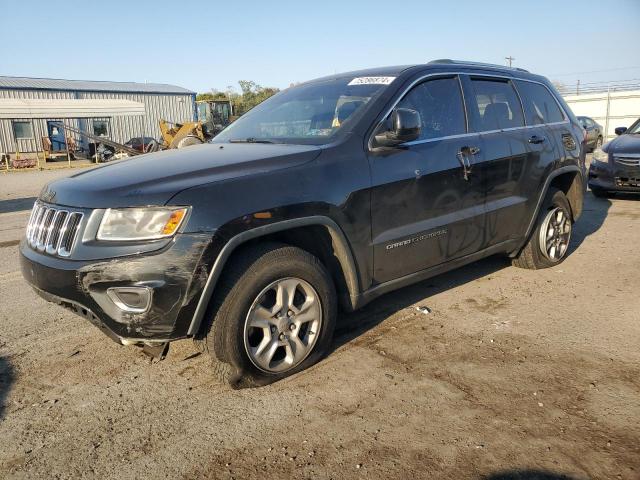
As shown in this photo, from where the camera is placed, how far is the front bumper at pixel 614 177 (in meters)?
8.37

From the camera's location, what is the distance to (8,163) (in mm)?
24000

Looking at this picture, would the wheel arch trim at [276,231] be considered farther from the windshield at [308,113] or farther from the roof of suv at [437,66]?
the roof of suv at [437,66]

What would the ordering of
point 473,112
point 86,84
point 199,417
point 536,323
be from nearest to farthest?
point 199,417 → point 536,323 → point 473,112 → point 86,84

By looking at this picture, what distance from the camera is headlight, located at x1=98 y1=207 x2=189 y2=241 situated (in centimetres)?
258

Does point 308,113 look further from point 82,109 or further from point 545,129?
point 82,109

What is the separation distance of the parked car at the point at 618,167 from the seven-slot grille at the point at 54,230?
847 cm

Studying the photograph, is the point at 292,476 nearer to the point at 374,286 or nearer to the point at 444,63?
the point at 374,286

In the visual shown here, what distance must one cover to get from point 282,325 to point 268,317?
11cm

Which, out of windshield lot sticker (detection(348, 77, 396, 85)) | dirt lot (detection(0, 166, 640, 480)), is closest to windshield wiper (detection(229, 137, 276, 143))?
windshield lot sticker (detection(348, 77, 396, 85))

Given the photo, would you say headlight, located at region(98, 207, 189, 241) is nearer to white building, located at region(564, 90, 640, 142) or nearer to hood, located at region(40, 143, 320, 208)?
hood, located at region(40, 143, 320, 208)

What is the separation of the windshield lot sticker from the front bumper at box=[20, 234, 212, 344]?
71.7 inches

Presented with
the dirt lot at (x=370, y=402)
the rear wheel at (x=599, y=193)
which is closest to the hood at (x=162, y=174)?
the dirt lot at (x=370, y=402)

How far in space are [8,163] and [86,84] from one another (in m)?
17.7

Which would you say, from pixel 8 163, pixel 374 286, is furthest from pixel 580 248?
pixel 8 163
